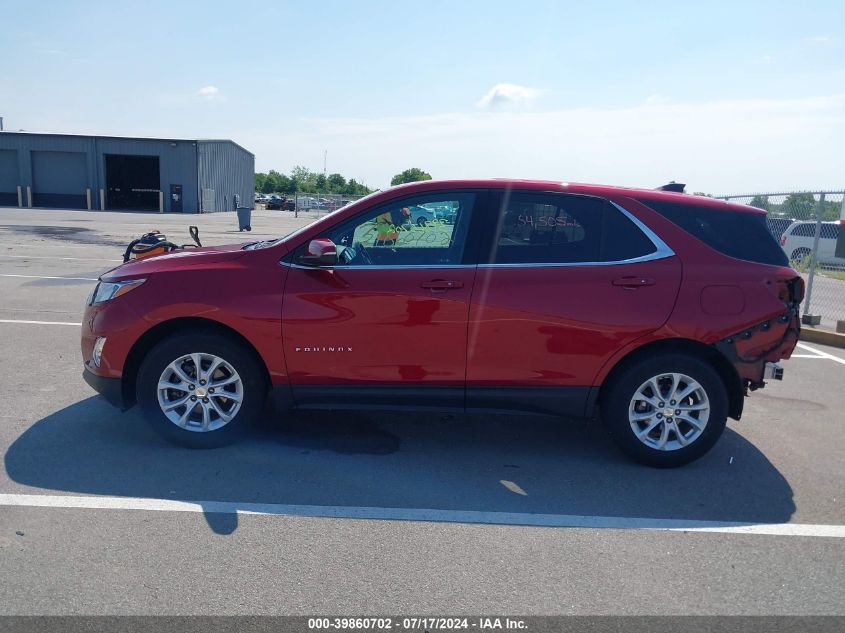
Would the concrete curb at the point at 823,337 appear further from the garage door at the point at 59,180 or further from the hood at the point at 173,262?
the garage door at the point at 59,180

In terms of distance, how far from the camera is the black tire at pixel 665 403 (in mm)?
4797

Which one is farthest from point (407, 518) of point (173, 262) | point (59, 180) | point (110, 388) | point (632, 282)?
point (59, 180)

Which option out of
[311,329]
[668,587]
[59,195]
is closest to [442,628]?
[668,587]

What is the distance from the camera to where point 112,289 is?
4.96m

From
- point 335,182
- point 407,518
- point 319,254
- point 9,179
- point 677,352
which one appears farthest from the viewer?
point 335,182

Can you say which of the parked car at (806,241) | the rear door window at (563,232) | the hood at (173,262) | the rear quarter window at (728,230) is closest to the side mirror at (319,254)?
the hood at (173,262)

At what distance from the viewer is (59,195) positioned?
4578 cm

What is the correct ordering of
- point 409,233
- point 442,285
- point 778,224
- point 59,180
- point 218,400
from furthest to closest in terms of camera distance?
point 59,180
point 778,224
point 409,233
point 218,400
point 442,285

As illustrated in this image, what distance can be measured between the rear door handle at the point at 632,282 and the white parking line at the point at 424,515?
1.50 metres

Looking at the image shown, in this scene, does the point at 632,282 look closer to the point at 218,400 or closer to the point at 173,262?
the point at 218,400

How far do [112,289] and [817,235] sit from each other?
9.55m

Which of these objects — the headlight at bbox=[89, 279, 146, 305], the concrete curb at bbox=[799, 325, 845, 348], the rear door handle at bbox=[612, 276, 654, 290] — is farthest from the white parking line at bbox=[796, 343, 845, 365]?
the headlight at bbox=[89, 279, 146, 305]

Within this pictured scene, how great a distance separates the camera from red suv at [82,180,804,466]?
15.6 ft

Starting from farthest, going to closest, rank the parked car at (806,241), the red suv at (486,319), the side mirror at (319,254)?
1. the parked car at (806,241)
2. the red suv at (486,319)
3. the side mirror at (319,254)
